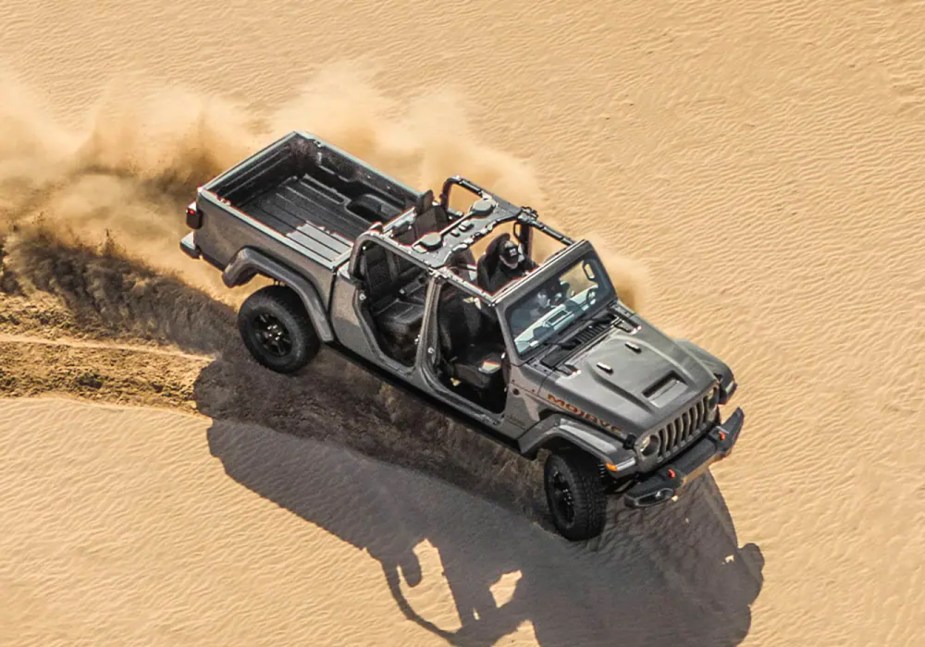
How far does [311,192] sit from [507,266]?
113 inches

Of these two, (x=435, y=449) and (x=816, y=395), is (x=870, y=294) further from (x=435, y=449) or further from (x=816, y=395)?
(x=435, y=449)

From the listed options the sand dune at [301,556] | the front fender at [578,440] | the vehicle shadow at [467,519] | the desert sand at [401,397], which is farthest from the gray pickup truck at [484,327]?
the desert sand at [401,397]

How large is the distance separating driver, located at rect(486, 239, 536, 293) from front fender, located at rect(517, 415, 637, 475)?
1442 millimetres

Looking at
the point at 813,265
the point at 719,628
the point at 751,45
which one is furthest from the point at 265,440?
the point at 751,45

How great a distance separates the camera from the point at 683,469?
46.8 feet

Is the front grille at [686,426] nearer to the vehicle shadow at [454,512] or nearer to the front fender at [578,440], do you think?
the front fender at [578,440]

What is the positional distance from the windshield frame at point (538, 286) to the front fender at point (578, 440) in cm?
63

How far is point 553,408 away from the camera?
571 inches

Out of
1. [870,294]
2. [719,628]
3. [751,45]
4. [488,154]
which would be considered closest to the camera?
[719,628]

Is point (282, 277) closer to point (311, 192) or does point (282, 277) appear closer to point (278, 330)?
point (278, 330)

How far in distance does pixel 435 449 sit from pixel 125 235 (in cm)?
492

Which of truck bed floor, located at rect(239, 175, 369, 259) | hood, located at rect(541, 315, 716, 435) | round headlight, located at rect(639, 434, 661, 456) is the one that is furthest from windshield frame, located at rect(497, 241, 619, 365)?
truck bed floor, located at rect(239, 175, 369, 259)

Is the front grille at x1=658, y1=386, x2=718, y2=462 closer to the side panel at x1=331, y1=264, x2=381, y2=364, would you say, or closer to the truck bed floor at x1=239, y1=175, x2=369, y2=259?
the side panel at x1=331, y1=264, x2=381, y2=364

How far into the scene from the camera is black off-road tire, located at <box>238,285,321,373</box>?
52.9 ft
